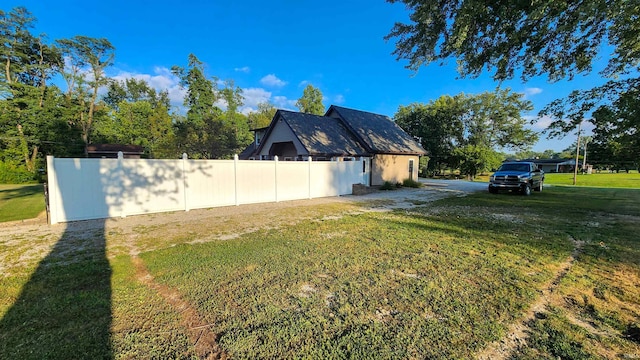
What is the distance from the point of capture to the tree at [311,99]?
49719 mm

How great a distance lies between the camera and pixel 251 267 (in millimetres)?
4359

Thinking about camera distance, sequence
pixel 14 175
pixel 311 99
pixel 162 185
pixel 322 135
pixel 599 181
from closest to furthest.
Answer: pixel 162 185, pixel 322 135, pixel 14 175, pixel 599 181, pixel 311 99

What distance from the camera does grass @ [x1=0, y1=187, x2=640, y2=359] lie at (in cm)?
249

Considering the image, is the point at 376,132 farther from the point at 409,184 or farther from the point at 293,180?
the point at 293,180

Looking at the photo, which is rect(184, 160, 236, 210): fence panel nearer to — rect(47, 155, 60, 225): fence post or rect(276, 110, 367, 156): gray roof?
rect(47, 155, 60, 225): fence post

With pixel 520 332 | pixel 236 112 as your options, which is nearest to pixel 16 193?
pixel 520 332

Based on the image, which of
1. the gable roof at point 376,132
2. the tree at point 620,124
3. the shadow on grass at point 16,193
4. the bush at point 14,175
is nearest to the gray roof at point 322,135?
the gable roof at point 376,132

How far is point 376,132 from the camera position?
68.0ft

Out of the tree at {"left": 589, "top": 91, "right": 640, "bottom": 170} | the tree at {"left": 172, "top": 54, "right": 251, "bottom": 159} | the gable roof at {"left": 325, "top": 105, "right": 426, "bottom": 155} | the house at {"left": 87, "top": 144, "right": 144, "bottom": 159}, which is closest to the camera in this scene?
the tree at {"left": 589, "top": 91, "right": 640, "bottom": 170}

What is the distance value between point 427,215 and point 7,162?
35357 millimetres

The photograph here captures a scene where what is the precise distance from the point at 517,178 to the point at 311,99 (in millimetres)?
40630

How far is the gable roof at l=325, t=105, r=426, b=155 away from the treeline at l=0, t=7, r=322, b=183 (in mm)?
16585

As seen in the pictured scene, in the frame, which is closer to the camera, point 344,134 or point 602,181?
point 344,134

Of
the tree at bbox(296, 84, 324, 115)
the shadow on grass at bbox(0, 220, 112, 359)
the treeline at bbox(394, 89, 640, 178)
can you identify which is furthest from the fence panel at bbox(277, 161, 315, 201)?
the tree at bbox(296, 84, 324, 115)
